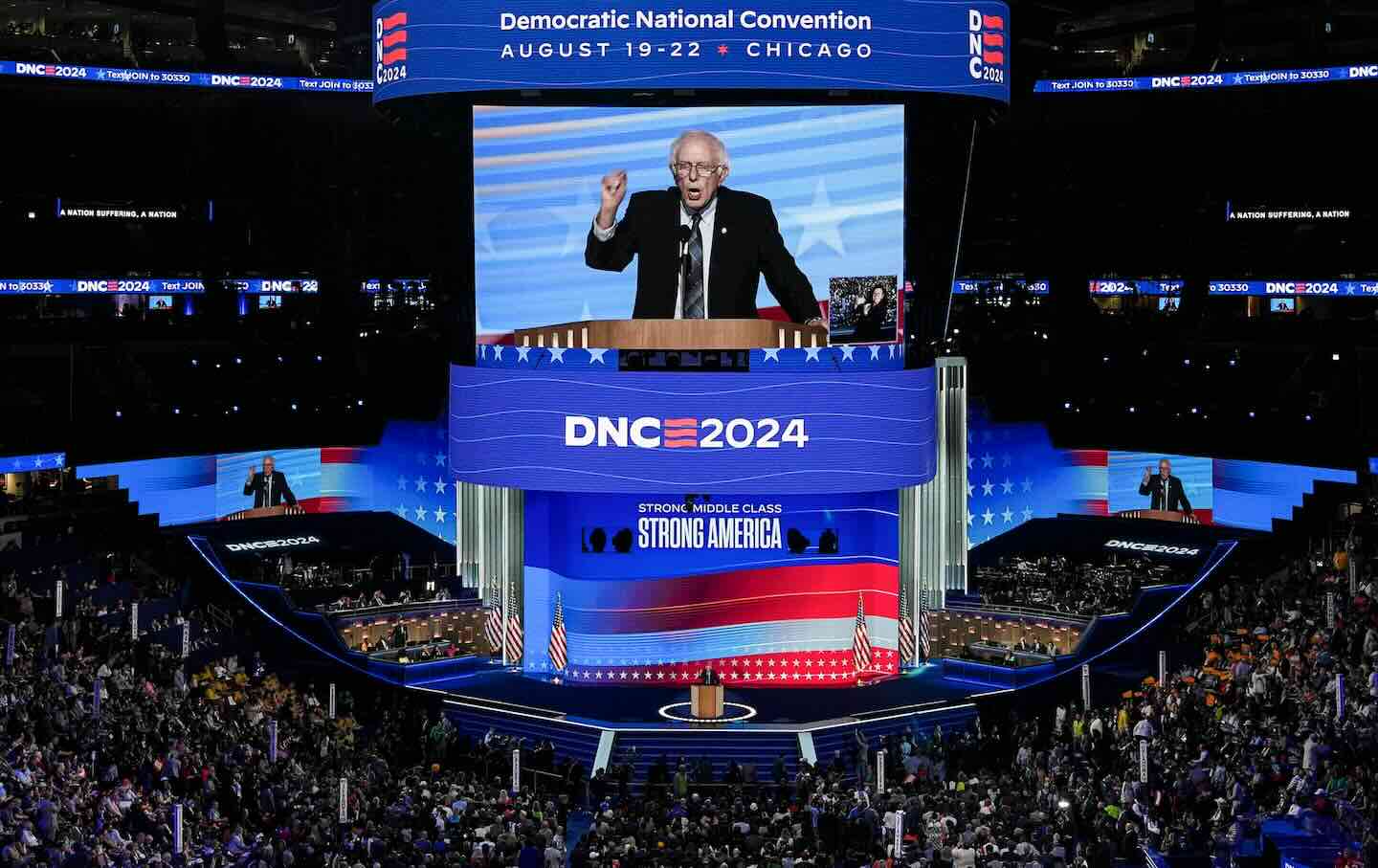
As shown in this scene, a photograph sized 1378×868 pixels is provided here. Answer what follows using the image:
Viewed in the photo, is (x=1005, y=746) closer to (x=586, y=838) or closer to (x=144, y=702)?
(x=586, y=838)

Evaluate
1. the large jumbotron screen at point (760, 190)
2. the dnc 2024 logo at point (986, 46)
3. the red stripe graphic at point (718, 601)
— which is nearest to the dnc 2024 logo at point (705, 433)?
the large jumbotron screen at point (760, 190)

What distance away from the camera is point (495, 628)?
48.6 m

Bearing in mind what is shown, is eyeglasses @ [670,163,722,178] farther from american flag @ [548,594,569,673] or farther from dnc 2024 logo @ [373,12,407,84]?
american flag @ [548,594,569,673]

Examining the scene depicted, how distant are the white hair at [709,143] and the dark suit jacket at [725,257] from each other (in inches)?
25.4

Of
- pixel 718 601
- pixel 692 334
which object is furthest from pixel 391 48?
pixel 718 601

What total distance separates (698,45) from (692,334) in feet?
20.1

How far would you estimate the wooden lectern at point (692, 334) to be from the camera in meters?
45.4

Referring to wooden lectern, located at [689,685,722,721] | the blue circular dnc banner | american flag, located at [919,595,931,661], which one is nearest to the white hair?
the blue circular dnc banner

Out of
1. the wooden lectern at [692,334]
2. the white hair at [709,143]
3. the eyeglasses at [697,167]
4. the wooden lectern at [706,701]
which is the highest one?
the white hair at [709,143]

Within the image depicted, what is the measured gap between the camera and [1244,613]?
43000mm

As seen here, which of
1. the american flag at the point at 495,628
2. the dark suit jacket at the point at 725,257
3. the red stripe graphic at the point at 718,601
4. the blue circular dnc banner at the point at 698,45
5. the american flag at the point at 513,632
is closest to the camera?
the blue circular dnc banner at the point at 698,45

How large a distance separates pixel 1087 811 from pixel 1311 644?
658 centimetres

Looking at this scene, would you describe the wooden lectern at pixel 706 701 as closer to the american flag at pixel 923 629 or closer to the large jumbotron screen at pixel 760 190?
the american flag at pixel 923 629

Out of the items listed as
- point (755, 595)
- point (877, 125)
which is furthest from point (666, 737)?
point (877, 125)
